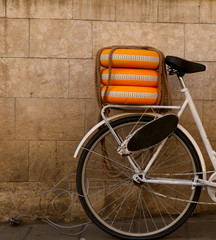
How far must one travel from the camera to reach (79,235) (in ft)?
12.0

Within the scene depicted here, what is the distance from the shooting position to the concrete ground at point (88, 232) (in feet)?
11.7

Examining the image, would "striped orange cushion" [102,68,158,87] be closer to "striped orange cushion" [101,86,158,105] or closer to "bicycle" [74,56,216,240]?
"striped orange cushion" [101,86,158,105]

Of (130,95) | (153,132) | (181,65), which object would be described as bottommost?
(153,132)

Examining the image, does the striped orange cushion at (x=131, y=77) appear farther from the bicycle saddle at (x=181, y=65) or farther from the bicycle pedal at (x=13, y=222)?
the bicycle pedal at (x=13, y=222)

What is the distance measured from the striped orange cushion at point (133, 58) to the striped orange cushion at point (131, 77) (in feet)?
0.14

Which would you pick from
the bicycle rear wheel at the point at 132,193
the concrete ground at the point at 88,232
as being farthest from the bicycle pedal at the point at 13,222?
the bicycle rear wheel at the point at 132,193

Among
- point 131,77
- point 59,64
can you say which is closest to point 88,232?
point 131,77

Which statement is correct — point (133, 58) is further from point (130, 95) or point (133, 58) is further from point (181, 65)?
point (181, 65)

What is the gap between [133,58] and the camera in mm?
3256

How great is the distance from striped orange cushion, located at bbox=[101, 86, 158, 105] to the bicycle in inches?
4.0

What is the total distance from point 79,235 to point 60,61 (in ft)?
5.72

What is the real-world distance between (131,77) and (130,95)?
0.16m

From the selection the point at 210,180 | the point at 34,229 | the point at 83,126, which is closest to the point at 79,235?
the point at 34,229

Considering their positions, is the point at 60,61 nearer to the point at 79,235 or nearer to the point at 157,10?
the point at 157,10
